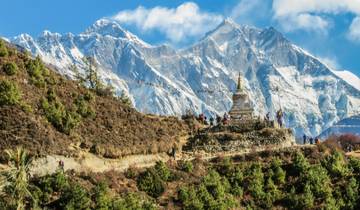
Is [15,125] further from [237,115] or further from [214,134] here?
[237,115]

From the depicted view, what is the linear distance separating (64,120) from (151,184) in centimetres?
1304

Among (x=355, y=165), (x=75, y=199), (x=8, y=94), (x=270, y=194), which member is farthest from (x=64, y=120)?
(x=355, y=165)

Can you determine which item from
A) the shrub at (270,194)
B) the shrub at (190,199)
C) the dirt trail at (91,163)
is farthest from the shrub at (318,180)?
the dirt trail at (91,163)

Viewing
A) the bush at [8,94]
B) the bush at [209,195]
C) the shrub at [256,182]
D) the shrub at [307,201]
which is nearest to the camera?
the bush at [209,195]

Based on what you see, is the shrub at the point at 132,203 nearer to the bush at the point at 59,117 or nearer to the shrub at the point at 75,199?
the shrub at the point at 75,199

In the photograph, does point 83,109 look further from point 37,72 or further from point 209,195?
point 209,195

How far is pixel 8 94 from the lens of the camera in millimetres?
66875

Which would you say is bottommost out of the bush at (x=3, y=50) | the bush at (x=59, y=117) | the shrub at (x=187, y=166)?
the shrub at (x=187, y=166)

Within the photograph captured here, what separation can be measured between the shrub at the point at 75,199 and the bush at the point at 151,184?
7.69 metres

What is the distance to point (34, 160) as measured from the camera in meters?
59.8

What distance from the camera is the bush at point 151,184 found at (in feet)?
204

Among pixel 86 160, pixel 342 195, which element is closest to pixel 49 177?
pixel 86 160

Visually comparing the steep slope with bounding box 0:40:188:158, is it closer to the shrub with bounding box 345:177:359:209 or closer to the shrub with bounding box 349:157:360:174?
the shrub with bounding box 349:157:360:174

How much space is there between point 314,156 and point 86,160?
24.0m
